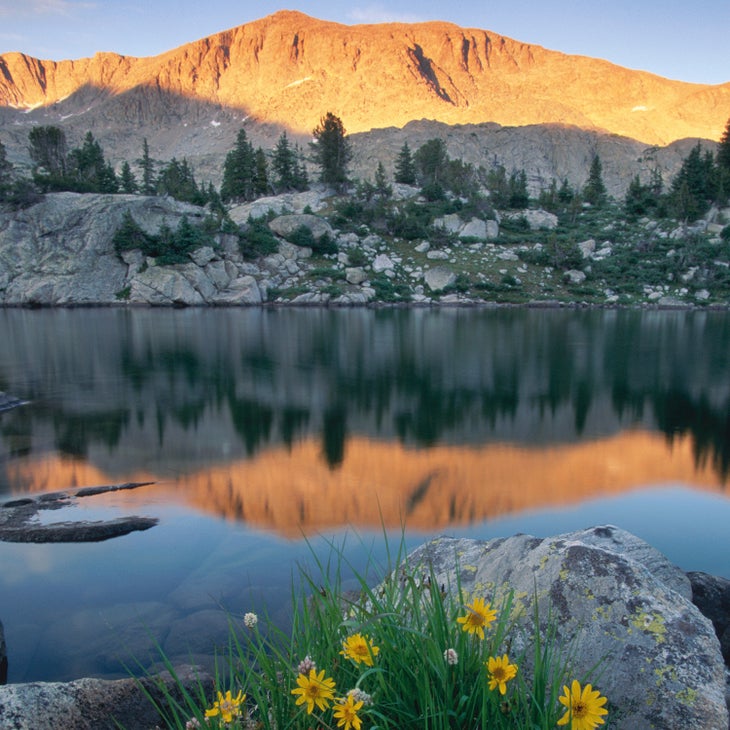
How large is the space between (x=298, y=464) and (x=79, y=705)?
310 inches

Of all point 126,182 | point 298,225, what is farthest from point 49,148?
point 298,225

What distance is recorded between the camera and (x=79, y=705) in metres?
3.24

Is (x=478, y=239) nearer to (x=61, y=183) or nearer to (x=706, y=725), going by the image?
(x=61, y=183)

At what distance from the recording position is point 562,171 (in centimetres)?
13800

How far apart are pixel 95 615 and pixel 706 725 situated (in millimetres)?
5972

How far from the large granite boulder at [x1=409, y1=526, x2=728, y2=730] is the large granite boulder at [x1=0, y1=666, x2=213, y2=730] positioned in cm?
198

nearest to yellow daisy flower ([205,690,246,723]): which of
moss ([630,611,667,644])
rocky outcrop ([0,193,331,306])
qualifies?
moss ([630,611,667,644])

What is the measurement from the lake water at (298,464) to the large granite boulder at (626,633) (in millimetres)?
1153

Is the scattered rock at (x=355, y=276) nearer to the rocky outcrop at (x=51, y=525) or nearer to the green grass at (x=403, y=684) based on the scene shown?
the rocky outcrop at (x=51, y=525)

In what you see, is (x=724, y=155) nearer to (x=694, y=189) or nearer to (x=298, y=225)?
(x=694, y=189)

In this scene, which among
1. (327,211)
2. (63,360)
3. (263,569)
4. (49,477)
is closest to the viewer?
(263,569)

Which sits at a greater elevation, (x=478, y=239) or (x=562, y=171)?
(x=562, y=171)

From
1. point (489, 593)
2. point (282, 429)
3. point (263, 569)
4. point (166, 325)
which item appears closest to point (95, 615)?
point (263, 569)

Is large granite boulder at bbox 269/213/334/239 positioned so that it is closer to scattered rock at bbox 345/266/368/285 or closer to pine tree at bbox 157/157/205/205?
scattered rock at bbox 345/266/368/285
